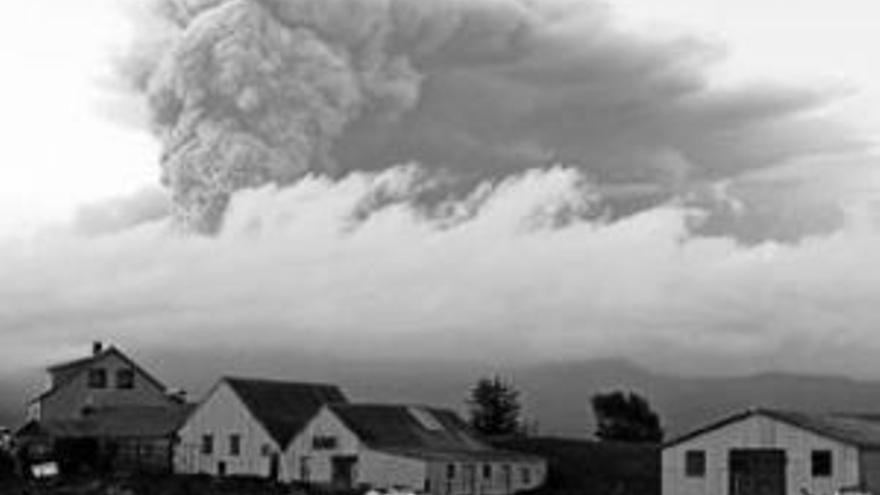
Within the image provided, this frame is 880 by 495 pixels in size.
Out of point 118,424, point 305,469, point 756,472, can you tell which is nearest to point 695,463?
point 756,472

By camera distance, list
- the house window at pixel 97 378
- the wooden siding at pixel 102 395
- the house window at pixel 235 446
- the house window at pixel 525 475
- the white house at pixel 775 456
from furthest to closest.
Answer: the house window at pixel 97 378 < the wooden siding at pixel 102 395 < the house window at pixel 235 446 < the house window at pixel 525 475 < the white house at pixel 775 456

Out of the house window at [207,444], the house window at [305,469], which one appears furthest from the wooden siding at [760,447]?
the house window at [207,444]

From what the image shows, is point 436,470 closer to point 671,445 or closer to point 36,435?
point 671,445

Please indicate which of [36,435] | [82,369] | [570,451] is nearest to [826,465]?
[570,451]

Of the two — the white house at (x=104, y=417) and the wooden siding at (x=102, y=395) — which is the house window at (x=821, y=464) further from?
the wooden siding at (x=102, y=395)

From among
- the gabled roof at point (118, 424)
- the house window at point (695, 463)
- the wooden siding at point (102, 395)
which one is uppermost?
the wooden siding at point (102, 395)

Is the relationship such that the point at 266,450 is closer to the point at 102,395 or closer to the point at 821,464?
the point at 102,395

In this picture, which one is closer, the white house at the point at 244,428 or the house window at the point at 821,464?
the house window at the point at 821,464

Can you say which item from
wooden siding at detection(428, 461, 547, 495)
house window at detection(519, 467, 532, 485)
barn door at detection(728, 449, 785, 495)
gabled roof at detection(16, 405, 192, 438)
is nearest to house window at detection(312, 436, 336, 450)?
wooden siding at detection(428, 461, 547, 495)
